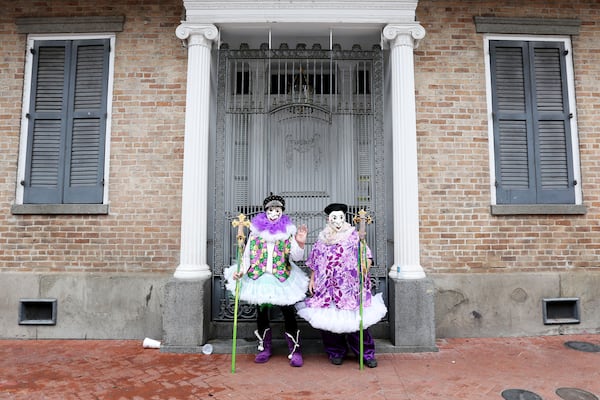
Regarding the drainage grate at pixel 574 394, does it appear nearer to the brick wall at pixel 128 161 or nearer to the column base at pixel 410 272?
the column base at pixel 410 272

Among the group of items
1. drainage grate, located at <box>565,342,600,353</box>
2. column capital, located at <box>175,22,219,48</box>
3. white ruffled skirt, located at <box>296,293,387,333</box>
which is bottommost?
drainage grate, located at <box>565,342,600,353</box>

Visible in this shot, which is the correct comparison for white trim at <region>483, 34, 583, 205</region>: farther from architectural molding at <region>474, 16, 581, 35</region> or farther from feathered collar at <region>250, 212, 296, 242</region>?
feathered collar at <region>250, 212, 296, 242</region>

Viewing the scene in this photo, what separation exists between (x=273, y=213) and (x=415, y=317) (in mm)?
2082

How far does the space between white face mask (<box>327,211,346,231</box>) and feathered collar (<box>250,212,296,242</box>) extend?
45cm

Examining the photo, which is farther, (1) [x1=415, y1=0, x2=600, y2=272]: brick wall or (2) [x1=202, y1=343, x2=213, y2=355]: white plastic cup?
(1) [x1=415, y1=0, x2=600, y2=272]: brick wall

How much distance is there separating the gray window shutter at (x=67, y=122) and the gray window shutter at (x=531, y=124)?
212 inches

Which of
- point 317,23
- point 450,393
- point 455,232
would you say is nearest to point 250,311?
point 450,393

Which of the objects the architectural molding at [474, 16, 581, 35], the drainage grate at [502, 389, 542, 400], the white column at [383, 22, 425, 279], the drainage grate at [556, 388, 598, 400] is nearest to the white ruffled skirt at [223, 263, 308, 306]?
the white column at [383, 22, 425, 279]

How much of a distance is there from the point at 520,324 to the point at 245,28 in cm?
528

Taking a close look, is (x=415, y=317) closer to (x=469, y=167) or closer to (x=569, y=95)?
(x=469, y=167)

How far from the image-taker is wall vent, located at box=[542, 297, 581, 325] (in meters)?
5.06

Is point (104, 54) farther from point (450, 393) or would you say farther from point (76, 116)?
point (450, 393)

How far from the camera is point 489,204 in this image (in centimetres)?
516

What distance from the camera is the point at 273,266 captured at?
4180 millimetres
